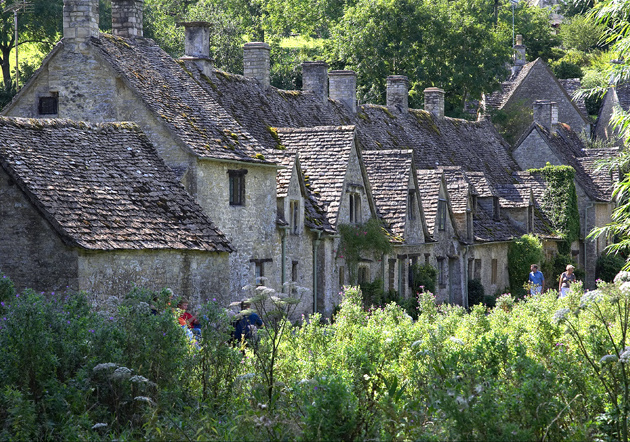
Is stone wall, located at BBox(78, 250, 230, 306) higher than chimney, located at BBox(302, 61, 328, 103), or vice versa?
chimney, located at BBox(302, 61, 328, 103)

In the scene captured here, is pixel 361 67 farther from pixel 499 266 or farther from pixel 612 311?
pixel 612 311

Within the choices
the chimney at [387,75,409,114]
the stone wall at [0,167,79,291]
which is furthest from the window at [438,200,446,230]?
the stone wall at [0,167,79,291]

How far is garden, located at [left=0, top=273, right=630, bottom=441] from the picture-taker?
1013 cm

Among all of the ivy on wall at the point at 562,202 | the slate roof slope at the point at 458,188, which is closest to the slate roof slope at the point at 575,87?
the ivy on wall at the point at 562,202

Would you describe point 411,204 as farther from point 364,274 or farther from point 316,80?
point 316,80

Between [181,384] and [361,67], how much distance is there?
44830mm

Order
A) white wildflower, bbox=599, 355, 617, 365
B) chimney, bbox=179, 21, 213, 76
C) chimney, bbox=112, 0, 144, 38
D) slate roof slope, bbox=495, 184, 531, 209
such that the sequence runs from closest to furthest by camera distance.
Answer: white wildflower, bbox=599, 355, 617, 365 < chimney, bbox=112, 0, 144, 38 < chimney, bbox=179, 21, 213, 76 < slate roof slope, bbox=495, 184, 531, 209

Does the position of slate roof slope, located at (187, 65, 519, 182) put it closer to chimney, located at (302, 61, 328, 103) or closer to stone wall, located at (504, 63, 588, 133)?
chimney, located at (302, 61, 328, 103)

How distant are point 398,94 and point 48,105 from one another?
79.3 feet

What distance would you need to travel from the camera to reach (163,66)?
2719 centimetres

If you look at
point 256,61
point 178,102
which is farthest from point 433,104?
point 178,102

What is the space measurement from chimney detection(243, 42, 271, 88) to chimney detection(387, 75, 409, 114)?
1152 cm

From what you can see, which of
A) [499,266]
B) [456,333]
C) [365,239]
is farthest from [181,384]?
[499,266]

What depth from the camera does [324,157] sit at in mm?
30594
